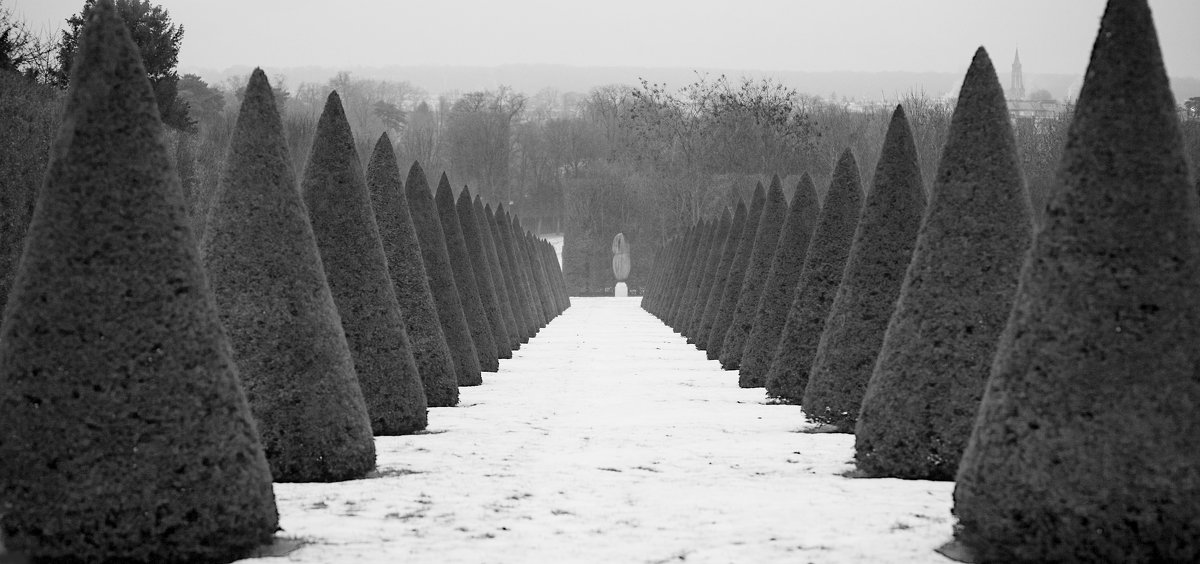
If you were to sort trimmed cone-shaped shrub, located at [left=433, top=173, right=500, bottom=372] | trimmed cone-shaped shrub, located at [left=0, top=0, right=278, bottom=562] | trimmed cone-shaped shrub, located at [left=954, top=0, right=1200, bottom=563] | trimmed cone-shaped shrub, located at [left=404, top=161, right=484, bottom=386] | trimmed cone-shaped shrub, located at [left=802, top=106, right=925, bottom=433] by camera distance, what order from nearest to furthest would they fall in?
trimmed cone-shaped shrub, located at [left=954, top=0, right=1200, bottom=563] < trimmed cone-shaped shrub, located at [left=0, top=0, right=278, bottom=562] < trimmed cone-shaped shrub, located at [left=802, top=106, right=925, bottom=433] < trimmed cone-shaped shrub, located at [left=404, top=161, right=484, bottom=386] < trimmed cone-shaped shrub, located at [left=433, top=173, right=500, bottom=372]

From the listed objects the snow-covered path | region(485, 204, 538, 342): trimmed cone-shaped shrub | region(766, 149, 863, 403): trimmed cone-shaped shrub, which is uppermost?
region(766, 149, 863, 403): trimmed cone-shaped shrub

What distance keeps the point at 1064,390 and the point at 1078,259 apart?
2.22ft

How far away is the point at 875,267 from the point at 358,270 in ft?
15.8

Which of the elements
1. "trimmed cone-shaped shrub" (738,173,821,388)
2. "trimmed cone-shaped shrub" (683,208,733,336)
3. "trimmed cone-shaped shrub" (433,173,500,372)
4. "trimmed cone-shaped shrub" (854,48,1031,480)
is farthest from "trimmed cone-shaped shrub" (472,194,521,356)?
"trimmed cone-shaped shrub" (854,48,1031,480)

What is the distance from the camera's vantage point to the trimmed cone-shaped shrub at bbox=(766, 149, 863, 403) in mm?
14492

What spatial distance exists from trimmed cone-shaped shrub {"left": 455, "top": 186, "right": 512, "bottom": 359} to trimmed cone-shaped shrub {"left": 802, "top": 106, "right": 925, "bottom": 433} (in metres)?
9.62

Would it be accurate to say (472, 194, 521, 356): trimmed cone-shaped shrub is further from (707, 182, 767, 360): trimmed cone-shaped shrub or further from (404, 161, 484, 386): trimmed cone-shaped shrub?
(404, 161, 484, 386): trimmed cone-shaped shrub

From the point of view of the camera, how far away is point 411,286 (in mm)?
14594

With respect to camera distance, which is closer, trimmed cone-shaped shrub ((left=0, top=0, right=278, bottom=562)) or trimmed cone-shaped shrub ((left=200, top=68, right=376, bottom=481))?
trimmed cone-shaped shrub ((left=0, top=0, right=278, bottom=562))

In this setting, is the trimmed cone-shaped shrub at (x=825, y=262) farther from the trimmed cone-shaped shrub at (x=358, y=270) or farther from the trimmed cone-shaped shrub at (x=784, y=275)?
the trimmed cone-shaped shrub at (x=358, y=270)

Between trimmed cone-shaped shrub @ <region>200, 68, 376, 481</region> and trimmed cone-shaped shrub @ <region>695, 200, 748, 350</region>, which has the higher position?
trimmed cone-shaped shrub @ <region>200, 68, 376, 481</region>

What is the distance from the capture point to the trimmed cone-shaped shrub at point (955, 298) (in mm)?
9375

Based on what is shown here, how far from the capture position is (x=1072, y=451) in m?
6.40

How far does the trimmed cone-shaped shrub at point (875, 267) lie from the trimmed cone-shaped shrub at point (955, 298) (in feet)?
6.86
